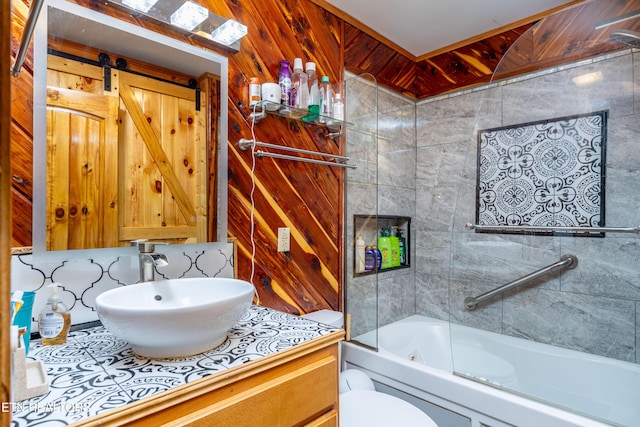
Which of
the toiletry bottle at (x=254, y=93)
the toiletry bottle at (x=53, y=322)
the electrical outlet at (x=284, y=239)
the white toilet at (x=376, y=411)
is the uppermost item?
the toiletry bottle at (x=254, y=93)

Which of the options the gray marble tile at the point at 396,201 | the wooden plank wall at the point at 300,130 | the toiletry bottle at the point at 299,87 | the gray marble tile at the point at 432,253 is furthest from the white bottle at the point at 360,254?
the toiletry bottle at the point at 299,87

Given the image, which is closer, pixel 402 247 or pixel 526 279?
pixel 526 279

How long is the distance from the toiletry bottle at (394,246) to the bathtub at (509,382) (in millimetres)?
534

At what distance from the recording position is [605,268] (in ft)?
6.09

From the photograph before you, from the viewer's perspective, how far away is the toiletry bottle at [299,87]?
5.64 feet

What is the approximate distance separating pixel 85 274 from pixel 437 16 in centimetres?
224

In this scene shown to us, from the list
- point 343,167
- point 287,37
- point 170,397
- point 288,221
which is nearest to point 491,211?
point 343,167

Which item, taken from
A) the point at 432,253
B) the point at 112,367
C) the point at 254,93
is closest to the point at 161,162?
the point at 254,93

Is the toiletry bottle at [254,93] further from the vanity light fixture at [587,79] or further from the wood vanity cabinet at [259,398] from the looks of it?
the vanity light fixture at [587,79]

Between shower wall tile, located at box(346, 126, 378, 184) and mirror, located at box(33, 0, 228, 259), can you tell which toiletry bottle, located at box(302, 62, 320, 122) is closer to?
shower wall tile, located at box(346, 126, 378, 184)

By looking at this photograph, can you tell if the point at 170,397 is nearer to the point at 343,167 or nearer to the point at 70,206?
the point at 70,206

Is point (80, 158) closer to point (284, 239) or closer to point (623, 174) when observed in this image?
point (284, 239)

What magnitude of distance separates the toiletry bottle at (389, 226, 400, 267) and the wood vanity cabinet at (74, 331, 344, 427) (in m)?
1.44

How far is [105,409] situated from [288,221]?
120 cm
